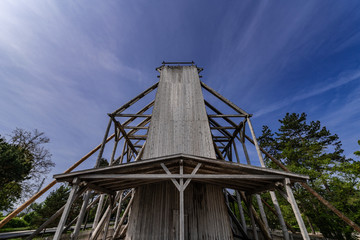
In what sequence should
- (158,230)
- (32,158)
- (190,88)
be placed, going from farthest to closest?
(32,158)
(190,88)
(158,230)

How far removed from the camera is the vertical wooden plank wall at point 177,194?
7109mm

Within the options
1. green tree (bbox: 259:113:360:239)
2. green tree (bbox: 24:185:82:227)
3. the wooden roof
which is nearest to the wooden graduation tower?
the wooden roof

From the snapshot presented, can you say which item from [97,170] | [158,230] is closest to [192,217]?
[158,230]

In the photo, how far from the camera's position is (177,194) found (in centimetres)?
781

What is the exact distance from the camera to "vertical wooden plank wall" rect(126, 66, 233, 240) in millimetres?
7109

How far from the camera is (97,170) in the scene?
5.74m

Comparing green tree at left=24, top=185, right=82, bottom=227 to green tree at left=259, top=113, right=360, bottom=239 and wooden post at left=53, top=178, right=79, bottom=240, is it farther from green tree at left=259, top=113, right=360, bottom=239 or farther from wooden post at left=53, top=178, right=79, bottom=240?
green tree at left=259, top=113, right=360, bottom=239

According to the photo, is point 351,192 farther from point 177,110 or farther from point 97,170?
point 97,170

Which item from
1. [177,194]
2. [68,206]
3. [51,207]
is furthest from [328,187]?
[51,207]

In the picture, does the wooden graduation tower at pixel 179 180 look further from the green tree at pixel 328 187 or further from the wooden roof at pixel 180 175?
the green tree at pixel 328 187

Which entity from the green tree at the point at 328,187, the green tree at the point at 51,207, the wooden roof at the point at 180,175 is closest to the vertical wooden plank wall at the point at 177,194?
the wooden roof at the point at 180,175

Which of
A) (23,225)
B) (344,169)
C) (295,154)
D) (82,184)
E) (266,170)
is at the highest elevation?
(295,154)

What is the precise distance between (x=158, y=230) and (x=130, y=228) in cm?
143

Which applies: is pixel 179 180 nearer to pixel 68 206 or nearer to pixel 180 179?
pixel 180 179
